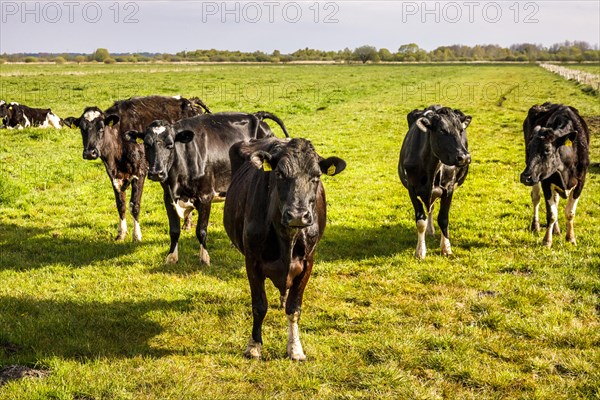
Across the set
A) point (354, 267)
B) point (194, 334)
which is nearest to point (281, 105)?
point (354, 267)

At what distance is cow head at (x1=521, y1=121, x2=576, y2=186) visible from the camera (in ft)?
27.8

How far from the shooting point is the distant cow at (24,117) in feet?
72.2

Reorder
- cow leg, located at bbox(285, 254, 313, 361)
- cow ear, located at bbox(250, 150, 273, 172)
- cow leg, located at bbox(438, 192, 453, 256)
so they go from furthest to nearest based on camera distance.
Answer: cow leg, located at bbox(438, 192, 453, 256), cow leg, located at bbox(285, 254, 313, 361), cow ear, located at bbox(250, 150, 273, 172)

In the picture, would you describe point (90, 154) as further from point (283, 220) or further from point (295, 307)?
point (283, 220)

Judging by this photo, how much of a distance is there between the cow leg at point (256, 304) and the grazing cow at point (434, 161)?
369 cm

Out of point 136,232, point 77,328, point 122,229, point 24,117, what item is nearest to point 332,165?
point 77,328

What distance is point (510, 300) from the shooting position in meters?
6.96

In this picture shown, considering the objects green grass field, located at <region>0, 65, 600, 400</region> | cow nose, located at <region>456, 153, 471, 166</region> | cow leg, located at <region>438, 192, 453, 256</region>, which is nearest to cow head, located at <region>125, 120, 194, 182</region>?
green grass field, located at <region>0, 65, 600, 400</region>

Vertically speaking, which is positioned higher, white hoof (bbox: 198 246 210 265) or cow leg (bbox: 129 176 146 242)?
cow leg (bbox: 129 176 146 242)

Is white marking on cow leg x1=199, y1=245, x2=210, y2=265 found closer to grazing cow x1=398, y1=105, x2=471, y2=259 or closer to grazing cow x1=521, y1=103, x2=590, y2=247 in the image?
grazing cow x1=398, y1=105, x2=471, y2=259

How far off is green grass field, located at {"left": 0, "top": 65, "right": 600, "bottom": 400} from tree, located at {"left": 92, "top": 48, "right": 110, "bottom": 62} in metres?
109

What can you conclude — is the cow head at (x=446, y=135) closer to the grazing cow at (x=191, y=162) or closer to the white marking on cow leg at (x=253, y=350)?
the grazing cow at (x=191, y=162)

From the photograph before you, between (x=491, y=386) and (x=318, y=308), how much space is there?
2398mm

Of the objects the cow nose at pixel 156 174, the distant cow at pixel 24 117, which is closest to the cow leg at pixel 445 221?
the cow nose at pixel 156 174
